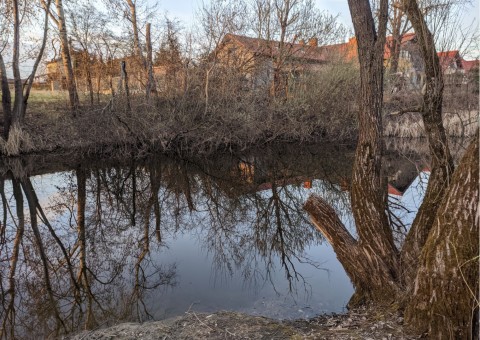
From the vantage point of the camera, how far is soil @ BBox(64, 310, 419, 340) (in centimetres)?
322

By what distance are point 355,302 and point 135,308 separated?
2891 millimetres

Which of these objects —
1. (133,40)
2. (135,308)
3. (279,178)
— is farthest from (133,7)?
(135,308)

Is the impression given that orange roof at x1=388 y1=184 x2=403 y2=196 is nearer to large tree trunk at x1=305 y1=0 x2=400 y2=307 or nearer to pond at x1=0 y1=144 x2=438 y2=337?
pond at x1=0 y1=144 x2=438 y2=337

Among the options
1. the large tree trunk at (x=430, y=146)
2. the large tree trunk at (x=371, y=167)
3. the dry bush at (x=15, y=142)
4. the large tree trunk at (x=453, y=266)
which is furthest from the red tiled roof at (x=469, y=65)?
the dry bush at (x=15, y=142)

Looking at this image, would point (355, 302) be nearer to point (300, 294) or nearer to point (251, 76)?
point (300, 294)

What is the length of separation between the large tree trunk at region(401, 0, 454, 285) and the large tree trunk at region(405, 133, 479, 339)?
3.06ft

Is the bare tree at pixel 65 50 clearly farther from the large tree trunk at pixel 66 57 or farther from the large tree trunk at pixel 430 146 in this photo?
the large tree trunk at pixel 430 146

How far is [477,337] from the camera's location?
300 centimetres

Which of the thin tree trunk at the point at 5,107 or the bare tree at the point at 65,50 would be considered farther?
the bare tree at the point at 65,50

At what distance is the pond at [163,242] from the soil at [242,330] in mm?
1206

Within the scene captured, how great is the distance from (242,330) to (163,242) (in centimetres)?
467

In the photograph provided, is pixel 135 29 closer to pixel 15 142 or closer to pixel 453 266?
pixel 15 142

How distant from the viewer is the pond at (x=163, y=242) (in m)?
5.16

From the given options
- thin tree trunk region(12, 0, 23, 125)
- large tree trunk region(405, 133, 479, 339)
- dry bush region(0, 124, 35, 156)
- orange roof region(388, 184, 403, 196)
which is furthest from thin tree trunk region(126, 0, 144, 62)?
large tree trunk region(405, 133, 479, 339)
